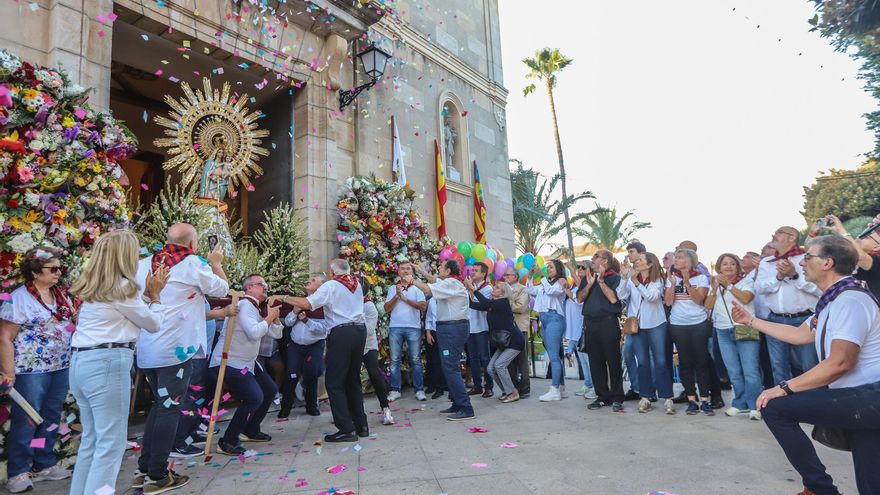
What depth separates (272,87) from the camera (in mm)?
8898

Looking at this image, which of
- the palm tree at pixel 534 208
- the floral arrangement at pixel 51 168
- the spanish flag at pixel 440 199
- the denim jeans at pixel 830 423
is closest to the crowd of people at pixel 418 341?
the denim jeans at pixel 830 423

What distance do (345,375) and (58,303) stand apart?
2.50 m

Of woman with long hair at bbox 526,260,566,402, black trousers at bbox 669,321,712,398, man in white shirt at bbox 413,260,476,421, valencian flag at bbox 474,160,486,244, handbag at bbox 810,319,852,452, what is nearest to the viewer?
handbag at bbox 810,319,852,452

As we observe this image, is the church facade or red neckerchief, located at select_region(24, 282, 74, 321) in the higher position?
the church facade

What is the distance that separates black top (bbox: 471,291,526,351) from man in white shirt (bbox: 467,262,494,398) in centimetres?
42

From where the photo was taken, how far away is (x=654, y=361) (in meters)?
6.22

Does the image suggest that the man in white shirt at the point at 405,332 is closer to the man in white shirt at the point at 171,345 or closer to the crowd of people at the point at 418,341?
the crowd of people at the point at 418,341

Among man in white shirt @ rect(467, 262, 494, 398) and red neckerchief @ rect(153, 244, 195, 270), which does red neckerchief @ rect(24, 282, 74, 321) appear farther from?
man in white shirt @ rect(467, 262, 494, 398)

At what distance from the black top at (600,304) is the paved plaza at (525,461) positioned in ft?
3.94

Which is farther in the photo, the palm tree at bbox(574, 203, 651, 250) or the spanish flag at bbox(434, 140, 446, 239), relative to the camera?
the palm tree at bbox(574, 203, 651, 250)

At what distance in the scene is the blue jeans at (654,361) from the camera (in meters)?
6.06

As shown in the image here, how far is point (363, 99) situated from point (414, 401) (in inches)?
225

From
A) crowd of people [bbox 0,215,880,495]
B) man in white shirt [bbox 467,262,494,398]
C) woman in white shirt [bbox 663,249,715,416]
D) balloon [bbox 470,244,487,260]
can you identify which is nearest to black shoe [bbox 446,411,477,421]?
crowd of people [bbox 0,215,880,495]

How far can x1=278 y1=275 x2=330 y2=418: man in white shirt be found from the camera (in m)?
6.47
